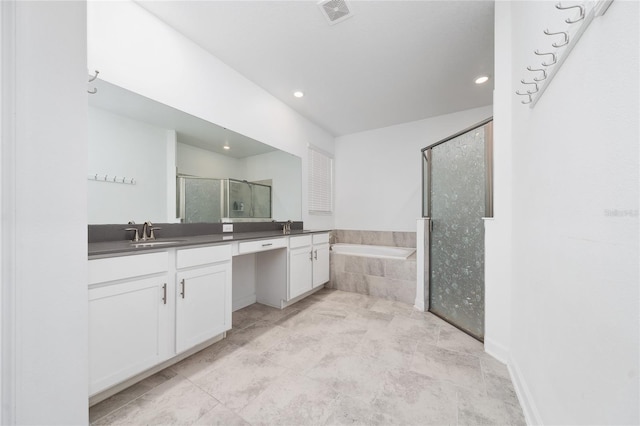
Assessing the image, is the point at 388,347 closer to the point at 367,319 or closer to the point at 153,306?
the point at 367,319

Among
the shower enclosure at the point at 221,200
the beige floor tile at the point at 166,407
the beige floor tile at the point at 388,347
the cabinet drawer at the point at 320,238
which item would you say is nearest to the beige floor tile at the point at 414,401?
the beige floor tile at the point at 388,347

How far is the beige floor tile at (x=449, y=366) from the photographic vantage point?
4.52 feet

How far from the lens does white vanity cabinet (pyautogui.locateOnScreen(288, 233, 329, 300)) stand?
2.49m

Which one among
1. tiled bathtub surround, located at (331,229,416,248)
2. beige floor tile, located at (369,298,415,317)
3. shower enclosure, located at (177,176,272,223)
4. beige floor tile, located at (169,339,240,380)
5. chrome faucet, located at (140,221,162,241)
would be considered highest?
shower enclosure, located at (177,176,272,223)

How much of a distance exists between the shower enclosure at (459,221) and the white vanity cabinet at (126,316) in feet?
7.54

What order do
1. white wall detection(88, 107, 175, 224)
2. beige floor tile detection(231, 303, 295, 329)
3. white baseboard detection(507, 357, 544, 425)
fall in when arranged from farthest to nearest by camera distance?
beige floor tile detection(231, 303, 295, 329) → white wall detection(88, 107, 175, 224) → white baseboard detection(507, 357, 544, 425)

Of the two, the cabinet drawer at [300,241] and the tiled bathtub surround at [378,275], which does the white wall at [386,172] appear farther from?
the cabinet drawer at [300,241]

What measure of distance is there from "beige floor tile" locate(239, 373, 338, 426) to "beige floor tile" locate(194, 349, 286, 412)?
56mm

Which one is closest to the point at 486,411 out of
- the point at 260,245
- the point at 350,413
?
the point at 350,413

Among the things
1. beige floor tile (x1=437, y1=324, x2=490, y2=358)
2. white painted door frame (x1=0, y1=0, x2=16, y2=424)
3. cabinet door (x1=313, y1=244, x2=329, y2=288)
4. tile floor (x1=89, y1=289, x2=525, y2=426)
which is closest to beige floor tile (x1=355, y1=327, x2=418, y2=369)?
tile floor (x1=89, y1=289, x2=525, y2=426)

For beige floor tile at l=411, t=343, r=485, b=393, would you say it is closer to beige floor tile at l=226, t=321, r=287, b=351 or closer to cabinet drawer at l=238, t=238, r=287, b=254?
beige floor tile at l=226, t=321, r=287, b=351

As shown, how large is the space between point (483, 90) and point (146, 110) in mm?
3484

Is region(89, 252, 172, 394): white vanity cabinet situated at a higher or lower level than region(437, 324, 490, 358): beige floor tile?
higher

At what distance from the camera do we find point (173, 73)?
6.06 feet
